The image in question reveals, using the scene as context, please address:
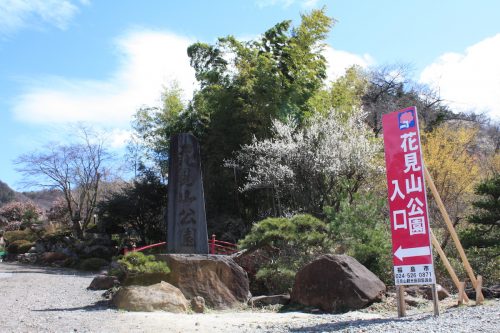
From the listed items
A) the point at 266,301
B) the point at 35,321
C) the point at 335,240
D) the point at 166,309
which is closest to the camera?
the point at 35,321

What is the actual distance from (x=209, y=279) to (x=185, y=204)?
152cm

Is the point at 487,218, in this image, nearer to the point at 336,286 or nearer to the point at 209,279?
the point at 336,286

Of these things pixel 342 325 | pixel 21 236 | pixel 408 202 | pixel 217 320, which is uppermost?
pixel 408 202

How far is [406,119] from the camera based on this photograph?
6.22 metres

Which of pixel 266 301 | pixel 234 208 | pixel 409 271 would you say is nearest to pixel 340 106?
pixel 234 208

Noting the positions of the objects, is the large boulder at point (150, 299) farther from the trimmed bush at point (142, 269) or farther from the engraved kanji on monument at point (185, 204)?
the engraved kanji on monument at point (185, 204)

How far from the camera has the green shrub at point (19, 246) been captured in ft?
64.8

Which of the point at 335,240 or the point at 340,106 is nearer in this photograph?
the point at 335,240

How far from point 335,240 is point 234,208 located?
6.91 m

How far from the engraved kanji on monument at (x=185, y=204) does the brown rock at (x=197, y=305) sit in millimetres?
1331

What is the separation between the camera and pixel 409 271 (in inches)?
234

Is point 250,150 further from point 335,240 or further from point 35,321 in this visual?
point 35,321

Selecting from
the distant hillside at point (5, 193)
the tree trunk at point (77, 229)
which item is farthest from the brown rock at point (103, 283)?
the distant hillside at point (5, 193)

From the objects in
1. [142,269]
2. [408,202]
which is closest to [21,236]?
[142,269]
